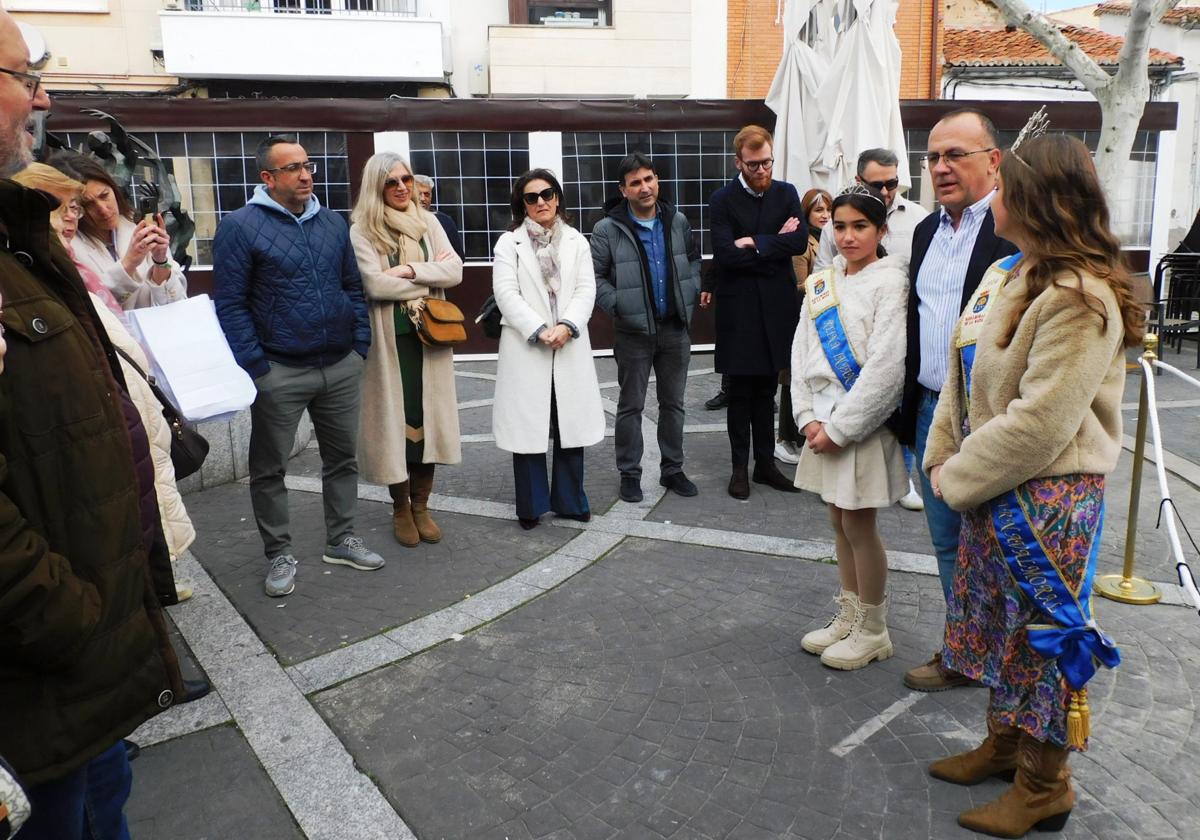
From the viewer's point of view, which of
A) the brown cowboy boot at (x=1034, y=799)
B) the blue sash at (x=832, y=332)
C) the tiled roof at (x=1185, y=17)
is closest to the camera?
the brown cowboy boot at (x=1034, y=799)

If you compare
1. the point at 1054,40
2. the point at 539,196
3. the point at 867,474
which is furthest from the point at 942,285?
the point at 1054,40

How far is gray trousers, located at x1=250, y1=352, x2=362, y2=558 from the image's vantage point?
468cm

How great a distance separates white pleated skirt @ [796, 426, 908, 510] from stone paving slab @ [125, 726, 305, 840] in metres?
2.31

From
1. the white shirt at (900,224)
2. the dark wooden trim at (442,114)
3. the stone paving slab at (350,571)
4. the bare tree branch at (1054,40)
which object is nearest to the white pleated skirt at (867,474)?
the white shirt at (900,224)

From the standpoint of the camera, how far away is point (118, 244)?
4.39m

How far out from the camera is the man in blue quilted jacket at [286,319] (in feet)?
14.8

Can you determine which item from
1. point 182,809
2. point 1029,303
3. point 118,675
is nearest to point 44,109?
point 118,675

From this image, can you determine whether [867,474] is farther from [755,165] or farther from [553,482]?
[755,165]

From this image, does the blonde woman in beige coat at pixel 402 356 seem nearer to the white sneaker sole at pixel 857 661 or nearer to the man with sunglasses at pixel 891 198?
the man with sunglasses at pixel 891 198

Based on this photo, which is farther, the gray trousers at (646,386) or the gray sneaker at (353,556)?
the gray trousers at (646,386)

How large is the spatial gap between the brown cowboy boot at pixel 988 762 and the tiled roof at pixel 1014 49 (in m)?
18.9

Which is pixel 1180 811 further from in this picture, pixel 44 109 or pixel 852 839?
pixel 44 109

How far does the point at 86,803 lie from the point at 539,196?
411 centimetres

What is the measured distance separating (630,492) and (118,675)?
176 inches
